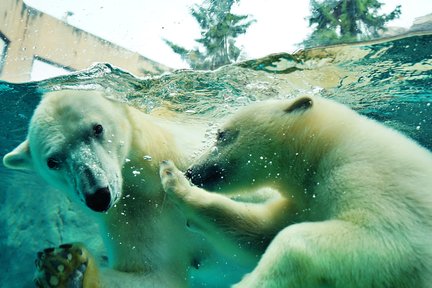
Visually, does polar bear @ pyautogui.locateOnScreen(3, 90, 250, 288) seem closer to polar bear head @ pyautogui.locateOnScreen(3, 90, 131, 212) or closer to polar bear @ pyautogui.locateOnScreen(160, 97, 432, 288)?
polar bear head @ pyautogui.locateOnScreen(3, 90, 131, 212)

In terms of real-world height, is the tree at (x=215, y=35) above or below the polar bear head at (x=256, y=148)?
above

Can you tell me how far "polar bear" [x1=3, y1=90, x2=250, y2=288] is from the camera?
140 inches

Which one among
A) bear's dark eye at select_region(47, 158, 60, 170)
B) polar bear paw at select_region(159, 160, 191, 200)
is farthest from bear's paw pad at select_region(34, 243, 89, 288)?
bear's dark eye at select_region(47, 158, 60, 170)

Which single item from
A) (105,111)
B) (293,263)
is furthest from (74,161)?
(293,263)

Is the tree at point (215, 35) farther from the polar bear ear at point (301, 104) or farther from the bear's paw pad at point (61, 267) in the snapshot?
the bear's paw pad at point (61, 267)

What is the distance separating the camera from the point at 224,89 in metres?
6.03

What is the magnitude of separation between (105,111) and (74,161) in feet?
2.85

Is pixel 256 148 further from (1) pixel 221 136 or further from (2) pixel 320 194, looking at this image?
(2) pixel 320 194

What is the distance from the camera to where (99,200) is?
3.26m

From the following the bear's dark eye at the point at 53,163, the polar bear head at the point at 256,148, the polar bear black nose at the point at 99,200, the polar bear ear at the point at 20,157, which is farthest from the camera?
the polar bear ear at the point at 20,157

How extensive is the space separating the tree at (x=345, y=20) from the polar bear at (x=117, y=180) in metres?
2.02

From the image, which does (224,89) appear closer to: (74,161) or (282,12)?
(282,12)

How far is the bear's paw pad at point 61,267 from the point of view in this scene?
315cm

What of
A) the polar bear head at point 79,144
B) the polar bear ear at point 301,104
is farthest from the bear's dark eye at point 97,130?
the polar bear ear at point 301,104
